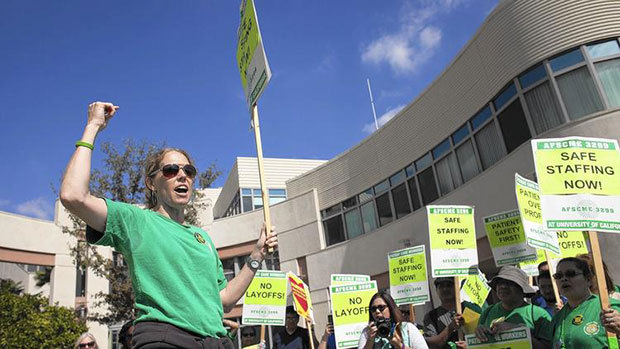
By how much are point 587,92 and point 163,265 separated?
1435cm

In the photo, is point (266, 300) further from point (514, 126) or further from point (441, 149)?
point (441, 149)

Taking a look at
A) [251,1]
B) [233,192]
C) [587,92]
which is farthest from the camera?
[233,192]

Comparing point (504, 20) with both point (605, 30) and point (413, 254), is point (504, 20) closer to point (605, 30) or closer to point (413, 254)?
point (605, 30)

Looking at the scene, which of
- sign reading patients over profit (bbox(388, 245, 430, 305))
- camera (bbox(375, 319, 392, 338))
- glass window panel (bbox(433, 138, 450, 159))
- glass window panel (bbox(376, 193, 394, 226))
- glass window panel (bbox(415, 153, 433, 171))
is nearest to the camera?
camera (bbox(375, 319, 392, 338))

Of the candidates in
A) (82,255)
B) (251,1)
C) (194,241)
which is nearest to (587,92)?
(251,1)

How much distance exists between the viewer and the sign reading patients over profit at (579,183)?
15.1ft

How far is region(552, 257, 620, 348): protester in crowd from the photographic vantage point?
14.1ft

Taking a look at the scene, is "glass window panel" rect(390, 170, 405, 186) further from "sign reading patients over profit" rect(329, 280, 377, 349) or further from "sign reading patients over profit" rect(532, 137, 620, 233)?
"sign reading patients over profit" rect(532, 137, 620, 233)

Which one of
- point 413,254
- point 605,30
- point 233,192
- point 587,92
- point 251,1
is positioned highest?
point 233,192

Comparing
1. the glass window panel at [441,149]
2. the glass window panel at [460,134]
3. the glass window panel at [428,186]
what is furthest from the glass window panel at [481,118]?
the glass window panel at [428,186]

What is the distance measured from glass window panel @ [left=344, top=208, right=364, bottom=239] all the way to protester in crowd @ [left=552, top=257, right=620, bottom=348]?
18.9 m

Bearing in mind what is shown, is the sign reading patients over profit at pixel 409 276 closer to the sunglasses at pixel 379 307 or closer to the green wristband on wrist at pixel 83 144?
the sunglasses at pixel 379 307

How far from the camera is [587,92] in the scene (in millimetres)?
13914

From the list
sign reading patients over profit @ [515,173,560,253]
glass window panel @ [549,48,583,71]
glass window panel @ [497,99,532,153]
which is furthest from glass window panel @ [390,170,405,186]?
sign reading patients over profit @ [515,173,560,253]
